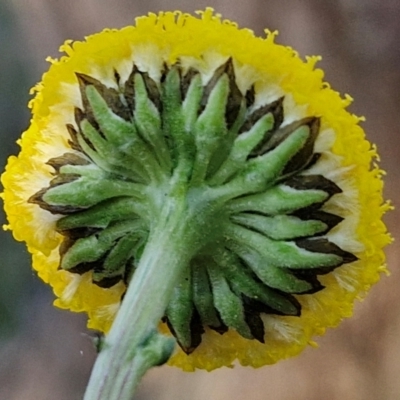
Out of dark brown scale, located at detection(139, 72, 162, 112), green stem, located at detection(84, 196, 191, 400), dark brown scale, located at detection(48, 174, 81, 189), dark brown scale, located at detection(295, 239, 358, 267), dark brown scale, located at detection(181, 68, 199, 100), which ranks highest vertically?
dark brown scale, located at detection(181, 68, 199, 100)

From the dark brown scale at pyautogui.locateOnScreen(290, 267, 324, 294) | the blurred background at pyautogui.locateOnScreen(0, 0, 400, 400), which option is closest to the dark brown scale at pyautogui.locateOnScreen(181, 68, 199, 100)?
the dark brown scale at pyautogui.locateOnScreen(290, 267, 324, 294)

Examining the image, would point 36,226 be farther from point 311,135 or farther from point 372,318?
point 372,318

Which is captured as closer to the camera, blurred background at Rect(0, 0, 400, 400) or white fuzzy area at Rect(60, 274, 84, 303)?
white fuzzy area at Rect(60, 274, 84, 303)

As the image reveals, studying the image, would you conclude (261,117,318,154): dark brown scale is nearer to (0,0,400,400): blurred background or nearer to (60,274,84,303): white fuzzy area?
(60,274,84,303): white fuzzy area

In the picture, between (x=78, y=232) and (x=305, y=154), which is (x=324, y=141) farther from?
(x=78, y=232)

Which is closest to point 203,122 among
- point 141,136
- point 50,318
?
point 141,136

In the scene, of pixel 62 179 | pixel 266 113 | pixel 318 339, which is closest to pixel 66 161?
pixel 62 179

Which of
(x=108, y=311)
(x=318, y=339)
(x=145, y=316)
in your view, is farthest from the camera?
(x=318, y=339)
